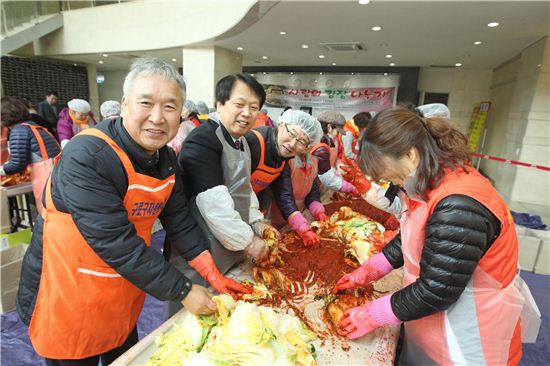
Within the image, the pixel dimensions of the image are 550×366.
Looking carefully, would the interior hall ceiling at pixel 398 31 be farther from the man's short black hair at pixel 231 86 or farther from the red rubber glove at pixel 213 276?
the red rubber glove at pixel 213 276

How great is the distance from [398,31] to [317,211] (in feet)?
19.6

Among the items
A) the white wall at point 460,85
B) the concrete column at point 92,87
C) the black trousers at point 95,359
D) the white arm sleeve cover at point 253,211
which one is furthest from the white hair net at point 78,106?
the white wall at point 460,85

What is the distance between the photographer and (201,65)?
969cm

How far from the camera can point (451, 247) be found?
0.96 metres

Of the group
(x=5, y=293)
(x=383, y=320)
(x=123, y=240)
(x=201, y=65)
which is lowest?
(x=5, y=293)

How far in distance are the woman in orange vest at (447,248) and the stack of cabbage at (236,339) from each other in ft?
0.91

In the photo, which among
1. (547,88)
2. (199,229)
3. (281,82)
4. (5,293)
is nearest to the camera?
(199,229)

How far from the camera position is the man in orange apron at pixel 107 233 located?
1.02 metres

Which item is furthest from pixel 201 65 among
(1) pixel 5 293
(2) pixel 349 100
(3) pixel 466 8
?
(1) pixel 5 293

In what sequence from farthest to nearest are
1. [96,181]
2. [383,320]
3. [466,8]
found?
[466,8] → [383,320] → [96,181]

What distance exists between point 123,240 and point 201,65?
9685mm

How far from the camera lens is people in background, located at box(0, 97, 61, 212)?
10.5 feet

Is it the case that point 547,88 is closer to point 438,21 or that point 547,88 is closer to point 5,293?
point 438,21

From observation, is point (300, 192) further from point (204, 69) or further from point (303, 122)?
point (204, 69)
